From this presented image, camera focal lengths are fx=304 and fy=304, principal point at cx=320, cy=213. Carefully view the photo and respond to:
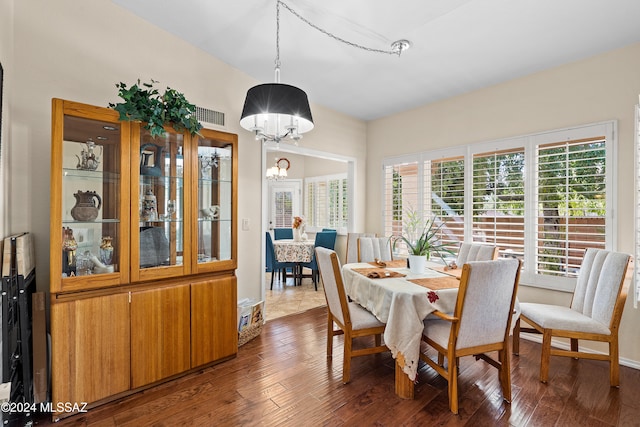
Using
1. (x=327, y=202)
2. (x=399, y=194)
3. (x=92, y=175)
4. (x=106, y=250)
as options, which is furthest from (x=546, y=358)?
(x=327, y=202)

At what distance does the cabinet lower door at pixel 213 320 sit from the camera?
8.06ft

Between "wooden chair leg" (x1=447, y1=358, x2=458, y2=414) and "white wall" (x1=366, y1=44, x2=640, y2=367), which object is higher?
"white wall" (x1=366, y1=44, x2=640, y2=367)

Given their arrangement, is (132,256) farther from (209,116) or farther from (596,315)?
(596,315)

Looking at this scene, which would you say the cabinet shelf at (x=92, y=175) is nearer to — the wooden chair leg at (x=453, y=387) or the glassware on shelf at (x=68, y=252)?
the glassware on shelf at (x=68, y=252)

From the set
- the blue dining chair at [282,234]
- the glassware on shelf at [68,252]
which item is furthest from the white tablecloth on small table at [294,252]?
the glassware on shelf at [68,252]

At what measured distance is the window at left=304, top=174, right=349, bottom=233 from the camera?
6.64 m

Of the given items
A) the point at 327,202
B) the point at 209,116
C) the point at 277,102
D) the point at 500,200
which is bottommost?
the point at 500,200

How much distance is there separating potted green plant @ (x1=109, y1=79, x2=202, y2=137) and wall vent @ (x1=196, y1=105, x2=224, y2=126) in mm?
605

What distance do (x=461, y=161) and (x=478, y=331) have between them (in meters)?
2.46

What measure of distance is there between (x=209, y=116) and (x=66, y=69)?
112 cm

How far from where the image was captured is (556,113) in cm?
308

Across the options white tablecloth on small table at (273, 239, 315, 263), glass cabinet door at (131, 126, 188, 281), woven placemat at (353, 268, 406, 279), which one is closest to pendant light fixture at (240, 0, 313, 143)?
glass cabinet door at (131, 126, 188, 281)

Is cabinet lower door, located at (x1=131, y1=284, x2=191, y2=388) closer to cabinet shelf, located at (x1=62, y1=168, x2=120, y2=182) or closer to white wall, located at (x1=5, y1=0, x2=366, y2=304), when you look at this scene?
white wall, located at (x1=5, y1=0, x2=366, y2=304)

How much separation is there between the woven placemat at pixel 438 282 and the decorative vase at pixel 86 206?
2403mm
